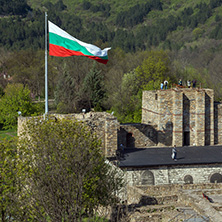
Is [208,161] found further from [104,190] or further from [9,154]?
[9,154]

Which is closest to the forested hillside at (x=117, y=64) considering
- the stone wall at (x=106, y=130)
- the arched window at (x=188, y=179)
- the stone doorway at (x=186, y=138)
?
the stone doorway at (x=186, y=138)

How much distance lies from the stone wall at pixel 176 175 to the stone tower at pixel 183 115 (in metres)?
6.93

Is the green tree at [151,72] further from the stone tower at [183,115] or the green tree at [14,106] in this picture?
the stone tower at [183,115]

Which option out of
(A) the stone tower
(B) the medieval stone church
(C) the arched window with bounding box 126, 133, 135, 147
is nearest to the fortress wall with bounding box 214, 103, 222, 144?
(B) the medieval stone church

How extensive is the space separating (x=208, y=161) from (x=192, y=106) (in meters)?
8.13

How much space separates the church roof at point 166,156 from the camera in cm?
3136

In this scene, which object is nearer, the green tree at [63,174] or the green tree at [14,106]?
the green tree at [63,174]

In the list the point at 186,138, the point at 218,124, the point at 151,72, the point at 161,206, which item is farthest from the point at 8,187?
the point at 151,72

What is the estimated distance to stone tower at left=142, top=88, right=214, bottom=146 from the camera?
38719 mm

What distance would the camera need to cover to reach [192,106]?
128ft

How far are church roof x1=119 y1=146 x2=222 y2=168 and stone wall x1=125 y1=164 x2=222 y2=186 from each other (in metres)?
0.37

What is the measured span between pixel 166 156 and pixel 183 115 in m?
6.85

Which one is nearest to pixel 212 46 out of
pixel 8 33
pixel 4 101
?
pixel 8 33

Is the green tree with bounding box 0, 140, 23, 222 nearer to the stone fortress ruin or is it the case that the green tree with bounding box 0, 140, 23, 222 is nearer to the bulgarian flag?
the stone fortress ruin
